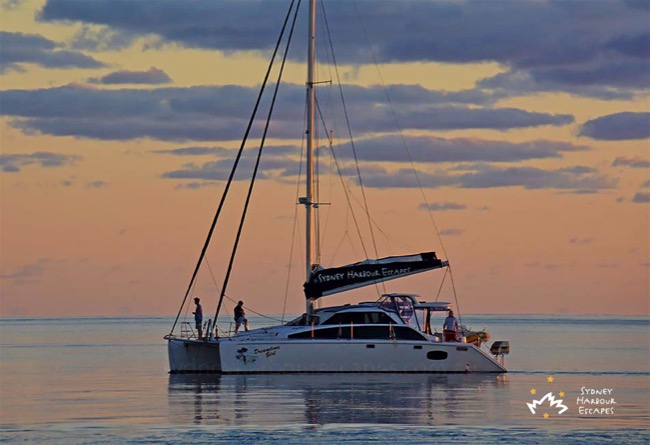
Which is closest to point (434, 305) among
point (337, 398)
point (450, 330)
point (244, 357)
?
point (450, 330)

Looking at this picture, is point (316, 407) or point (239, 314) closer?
point (316, 407)

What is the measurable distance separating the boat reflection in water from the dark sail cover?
3.72m

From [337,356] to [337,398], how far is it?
792cm

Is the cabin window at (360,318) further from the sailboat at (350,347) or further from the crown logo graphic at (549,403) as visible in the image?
the crown logo graphic at (549,403)

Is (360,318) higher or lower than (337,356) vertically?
higher

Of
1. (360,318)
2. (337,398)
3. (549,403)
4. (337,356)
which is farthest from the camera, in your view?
(360,318)

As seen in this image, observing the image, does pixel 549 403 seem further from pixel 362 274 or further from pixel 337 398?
pixel 362 274

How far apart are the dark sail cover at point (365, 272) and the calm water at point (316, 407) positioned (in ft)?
12.6

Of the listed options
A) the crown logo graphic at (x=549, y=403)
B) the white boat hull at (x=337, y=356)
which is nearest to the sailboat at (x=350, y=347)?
the white boat hull at (x=337, y=356)

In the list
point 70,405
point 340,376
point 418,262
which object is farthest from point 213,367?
point 70,405

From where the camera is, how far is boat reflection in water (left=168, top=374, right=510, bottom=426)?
32.9m

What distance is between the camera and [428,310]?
49.1 meters

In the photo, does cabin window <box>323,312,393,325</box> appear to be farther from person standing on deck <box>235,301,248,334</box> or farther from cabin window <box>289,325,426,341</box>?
person standing on deck <box>235,301,248,334</box>

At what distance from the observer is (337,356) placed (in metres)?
45.6
